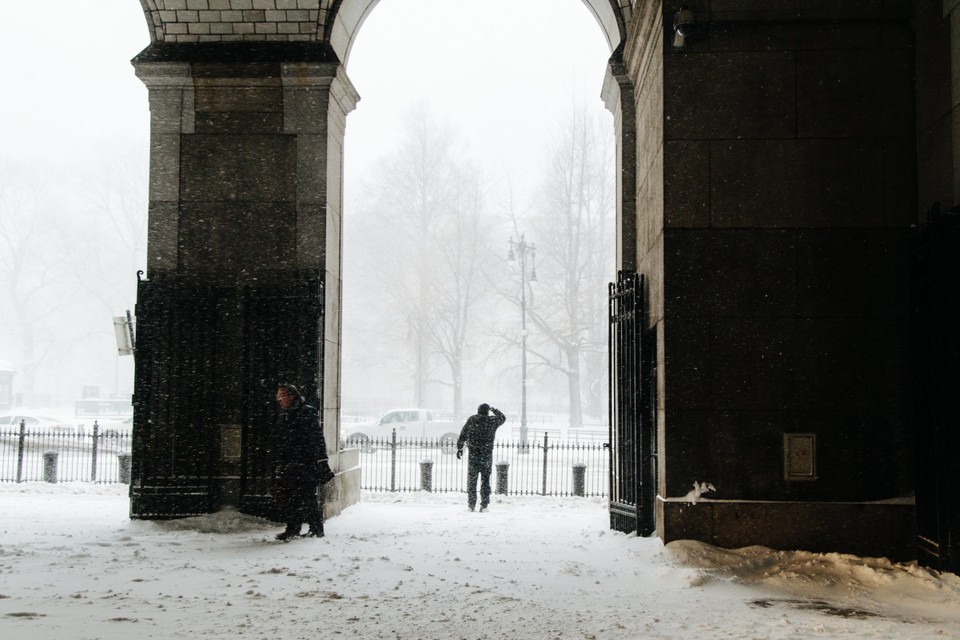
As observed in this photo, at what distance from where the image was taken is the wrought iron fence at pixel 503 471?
15.7 metres

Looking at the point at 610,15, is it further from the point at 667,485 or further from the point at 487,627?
the point at 487,627

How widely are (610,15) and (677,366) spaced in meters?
5.07

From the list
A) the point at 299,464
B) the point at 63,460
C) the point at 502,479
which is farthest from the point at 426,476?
the point at 63,460

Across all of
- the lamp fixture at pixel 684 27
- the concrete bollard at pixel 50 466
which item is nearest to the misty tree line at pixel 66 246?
the concrete bollard at pixel 50 466

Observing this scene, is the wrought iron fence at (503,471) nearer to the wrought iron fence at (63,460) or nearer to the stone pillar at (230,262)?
the stone pillar at (230,262)

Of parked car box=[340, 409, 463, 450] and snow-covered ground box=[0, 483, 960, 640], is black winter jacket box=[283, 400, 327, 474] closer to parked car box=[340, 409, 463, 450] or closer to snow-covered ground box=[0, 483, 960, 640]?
snow-covered ground box=[0, 483, 960, 640]

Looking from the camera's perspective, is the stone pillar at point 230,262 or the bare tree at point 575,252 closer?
the stone pillar at point 230,262

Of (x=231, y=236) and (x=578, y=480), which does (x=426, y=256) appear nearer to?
(x=578, y=480)

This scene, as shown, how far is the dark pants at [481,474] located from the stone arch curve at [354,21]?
5.95 m

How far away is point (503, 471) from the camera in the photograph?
15.1 meters

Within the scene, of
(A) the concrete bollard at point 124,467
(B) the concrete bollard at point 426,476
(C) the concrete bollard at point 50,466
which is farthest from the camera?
(C) the concrete bollard at point 50,466

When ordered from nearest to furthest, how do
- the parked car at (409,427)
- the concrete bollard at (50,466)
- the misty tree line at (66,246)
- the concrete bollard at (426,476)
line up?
the concrete bollard at (426,476) < the concrete bollard at (50,466) < the parked car at (409,427) < the misty tree line at (66,246)

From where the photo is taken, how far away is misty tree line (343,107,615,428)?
36125mm

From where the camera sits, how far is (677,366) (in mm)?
7836
